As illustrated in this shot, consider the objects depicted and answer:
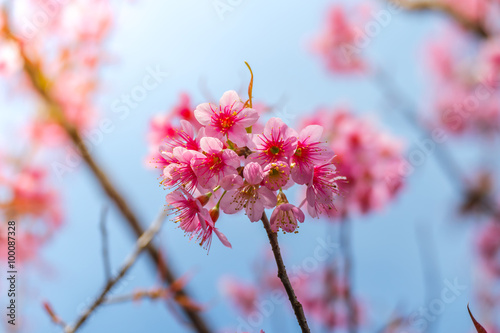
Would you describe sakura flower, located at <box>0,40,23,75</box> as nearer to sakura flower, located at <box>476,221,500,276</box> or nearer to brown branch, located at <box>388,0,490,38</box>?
brown branch, located at <box>388,0,490,38</box>

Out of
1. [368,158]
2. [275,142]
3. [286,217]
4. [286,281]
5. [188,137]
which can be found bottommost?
[286,281]

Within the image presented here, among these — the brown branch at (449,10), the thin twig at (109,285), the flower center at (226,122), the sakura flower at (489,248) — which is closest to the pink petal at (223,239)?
the flower center at (226,122)

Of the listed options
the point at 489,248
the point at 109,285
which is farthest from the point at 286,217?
the point at 489,248

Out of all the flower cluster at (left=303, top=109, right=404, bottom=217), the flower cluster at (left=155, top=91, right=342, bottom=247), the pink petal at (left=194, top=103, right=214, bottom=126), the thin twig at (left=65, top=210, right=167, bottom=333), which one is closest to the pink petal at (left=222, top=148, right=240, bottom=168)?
the flower cluster at (left=155, top=91, right=342, bottom=247)

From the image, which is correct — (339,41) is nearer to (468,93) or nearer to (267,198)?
(468,93)

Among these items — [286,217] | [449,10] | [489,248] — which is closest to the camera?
[286,217]

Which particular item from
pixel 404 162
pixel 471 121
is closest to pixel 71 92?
pixel 404 162

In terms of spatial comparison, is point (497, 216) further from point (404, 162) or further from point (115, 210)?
point (115, 210)

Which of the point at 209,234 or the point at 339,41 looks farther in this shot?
the point at 339,41
